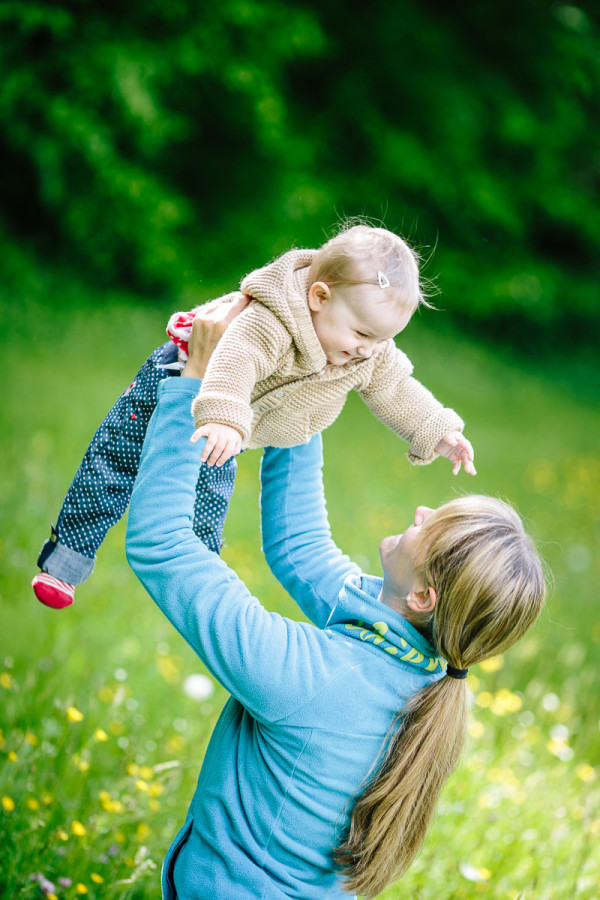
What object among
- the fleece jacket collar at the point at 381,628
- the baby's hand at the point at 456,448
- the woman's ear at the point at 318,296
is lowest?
the fleece jacket collar at the point at 381,628

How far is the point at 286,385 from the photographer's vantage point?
1.90 metres

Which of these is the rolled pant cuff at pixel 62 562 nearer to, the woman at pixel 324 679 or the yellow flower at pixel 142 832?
the woman at pixel 324 679

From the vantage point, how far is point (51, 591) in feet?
6.68

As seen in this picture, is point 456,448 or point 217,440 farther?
point 456,448

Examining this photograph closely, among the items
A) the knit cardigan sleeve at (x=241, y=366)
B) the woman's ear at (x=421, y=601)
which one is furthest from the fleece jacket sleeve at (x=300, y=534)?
the woman's ear at (x=421, y=601)

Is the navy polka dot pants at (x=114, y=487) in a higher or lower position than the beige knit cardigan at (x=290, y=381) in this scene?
lower

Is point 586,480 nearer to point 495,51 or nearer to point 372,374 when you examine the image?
point 372,374

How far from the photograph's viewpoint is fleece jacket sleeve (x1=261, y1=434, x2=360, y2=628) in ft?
6.91

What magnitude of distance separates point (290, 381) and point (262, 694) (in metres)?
0.66

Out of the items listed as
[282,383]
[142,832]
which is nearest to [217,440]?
[282,383]

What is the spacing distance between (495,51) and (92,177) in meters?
7.37

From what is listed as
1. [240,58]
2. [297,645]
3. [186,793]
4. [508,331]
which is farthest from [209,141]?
[297,645]

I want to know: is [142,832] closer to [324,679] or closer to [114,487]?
[114,487]

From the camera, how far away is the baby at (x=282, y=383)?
1.73m
